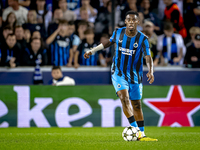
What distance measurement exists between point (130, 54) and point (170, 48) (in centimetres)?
388

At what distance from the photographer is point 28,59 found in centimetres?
829

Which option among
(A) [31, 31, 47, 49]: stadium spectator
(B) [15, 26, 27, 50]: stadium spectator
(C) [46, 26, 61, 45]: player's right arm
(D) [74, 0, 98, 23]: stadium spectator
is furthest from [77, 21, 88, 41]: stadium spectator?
(B) [15, 26, 27, 50]: stadium spectator

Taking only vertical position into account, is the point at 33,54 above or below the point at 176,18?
below

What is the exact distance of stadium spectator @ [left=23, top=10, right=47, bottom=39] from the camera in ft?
27.8

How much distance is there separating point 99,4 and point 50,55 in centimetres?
187

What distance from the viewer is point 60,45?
8461mm

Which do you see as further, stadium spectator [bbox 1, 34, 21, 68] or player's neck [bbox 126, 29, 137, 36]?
A: stadium spectator [bbox 1, 34, 21, 68]

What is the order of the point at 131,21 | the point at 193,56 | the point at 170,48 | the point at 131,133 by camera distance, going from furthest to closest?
the point at 170,48
the point at 193,56
the point at 131,21
the point at 131,133

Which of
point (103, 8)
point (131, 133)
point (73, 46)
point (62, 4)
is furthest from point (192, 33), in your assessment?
point (131, 133)

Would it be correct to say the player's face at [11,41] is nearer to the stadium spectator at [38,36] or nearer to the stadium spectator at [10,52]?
the stadium spectator at [10,52]

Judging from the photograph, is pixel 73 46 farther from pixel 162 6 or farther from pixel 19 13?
pixel 162 6

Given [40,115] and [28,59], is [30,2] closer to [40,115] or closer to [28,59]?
[28,59]

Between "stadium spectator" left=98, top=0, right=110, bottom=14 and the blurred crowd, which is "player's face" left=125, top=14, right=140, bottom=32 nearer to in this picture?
the blurred crowd

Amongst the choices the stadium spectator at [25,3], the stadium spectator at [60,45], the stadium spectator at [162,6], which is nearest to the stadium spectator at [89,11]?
the stadium spectator at [60,45]
